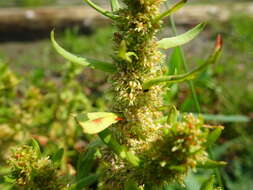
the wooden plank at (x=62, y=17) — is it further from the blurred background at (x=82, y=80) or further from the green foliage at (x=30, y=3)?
the green foliage at (x=30, y=3)

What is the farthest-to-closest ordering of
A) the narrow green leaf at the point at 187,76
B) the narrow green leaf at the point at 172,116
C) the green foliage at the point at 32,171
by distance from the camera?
the green foliage at the point at 32,171 < the narrow green leaf at the point at 172,116 < the narrow green leaf at the point at 187,76

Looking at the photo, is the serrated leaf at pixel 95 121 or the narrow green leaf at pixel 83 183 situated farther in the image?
the narrow green leaf at pixel 83 183

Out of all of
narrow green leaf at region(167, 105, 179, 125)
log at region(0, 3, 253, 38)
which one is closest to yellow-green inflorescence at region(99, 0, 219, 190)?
narrow green leaf at region(167, 105, 179, 125)

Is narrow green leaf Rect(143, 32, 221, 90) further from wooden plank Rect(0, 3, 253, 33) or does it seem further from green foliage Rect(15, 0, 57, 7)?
green foliage Rect(15, 0, 57, 7)

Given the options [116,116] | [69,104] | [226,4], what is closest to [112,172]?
[116,116]

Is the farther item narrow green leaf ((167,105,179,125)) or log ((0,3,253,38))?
log ((0,3,253,38))

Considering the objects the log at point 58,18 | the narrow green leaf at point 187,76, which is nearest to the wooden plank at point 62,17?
the log at point 58,18

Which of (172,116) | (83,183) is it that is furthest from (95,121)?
(83,183)
